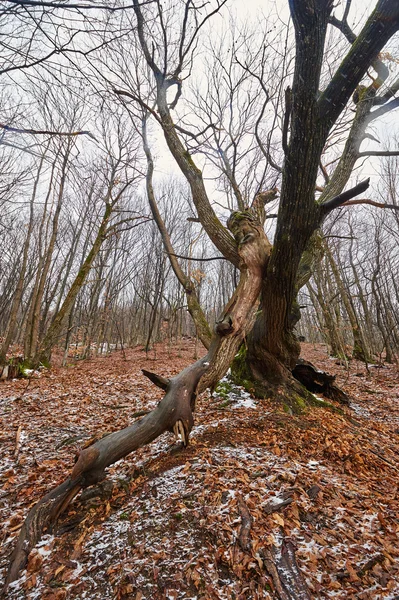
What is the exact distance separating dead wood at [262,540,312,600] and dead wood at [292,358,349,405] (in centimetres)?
379

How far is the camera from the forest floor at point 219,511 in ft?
5.30

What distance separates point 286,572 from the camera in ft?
5.34

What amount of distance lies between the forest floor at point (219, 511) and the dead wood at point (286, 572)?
0.05ft

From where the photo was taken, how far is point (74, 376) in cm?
847

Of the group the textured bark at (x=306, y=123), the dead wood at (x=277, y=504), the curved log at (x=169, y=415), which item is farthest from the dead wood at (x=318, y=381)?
the dead wood at (x=277, y=504)

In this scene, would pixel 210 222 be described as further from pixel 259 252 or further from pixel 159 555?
pixel 159 555

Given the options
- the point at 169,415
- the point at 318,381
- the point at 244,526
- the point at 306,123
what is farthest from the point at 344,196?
the point at 318,381

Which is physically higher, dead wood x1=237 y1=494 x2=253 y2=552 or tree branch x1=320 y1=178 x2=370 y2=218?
tree branch x1=320 y1=178 x2=370 y2=218

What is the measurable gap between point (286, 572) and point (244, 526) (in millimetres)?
381

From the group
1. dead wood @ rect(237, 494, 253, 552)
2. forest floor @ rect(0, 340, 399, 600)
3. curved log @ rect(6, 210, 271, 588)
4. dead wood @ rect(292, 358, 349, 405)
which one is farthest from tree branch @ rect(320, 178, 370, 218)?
dead wood @ rect(292, 358, 349, 405)

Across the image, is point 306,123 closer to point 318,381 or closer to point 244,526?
point 244,526

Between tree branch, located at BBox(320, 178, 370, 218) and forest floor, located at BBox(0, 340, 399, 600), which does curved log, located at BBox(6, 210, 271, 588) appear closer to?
forest floor, located at BBox(0, 340, 399, 600)

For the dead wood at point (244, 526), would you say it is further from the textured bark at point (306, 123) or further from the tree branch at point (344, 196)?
→ the tree branch at point (344, 196)

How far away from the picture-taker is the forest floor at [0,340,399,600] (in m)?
1.61
